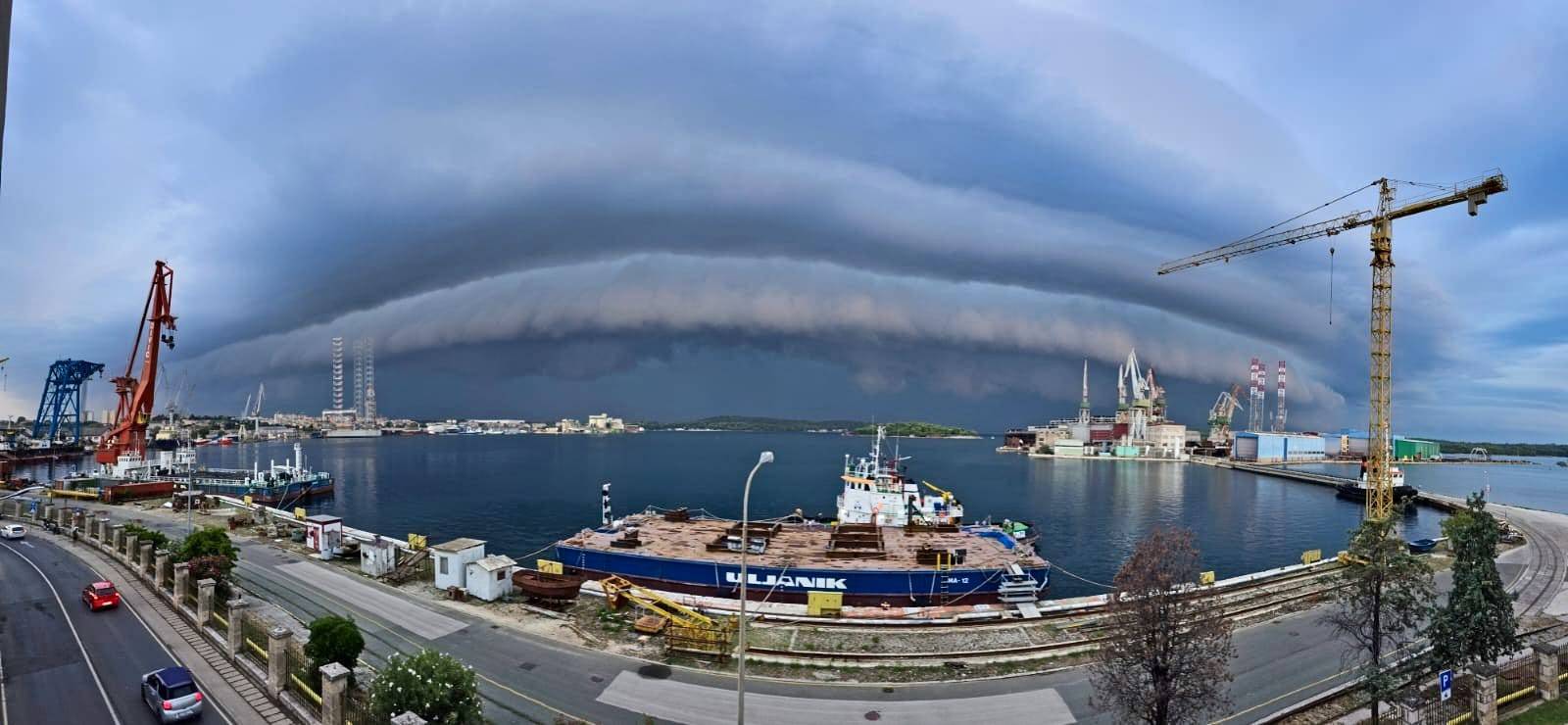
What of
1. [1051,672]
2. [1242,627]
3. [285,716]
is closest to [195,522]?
[285,716]

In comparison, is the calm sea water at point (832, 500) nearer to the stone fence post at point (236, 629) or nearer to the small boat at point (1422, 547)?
the small boat at point (1422, 547)

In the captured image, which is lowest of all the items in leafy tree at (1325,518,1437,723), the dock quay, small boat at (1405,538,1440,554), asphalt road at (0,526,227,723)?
the dock quay

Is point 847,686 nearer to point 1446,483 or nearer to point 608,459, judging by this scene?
point 608,459

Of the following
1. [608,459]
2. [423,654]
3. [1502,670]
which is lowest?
[608,459]

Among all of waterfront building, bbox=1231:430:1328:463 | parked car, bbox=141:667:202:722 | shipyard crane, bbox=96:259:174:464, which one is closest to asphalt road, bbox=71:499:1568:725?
parked car, bbox=141:667:202:722

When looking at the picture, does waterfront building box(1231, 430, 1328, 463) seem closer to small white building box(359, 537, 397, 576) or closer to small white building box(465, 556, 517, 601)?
small white building box(465, 556, 517, 601)

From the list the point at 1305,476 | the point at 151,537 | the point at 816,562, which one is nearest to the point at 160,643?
the point at 151,537

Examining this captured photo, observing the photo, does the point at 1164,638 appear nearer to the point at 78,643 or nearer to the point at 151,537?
the point at 78,643
